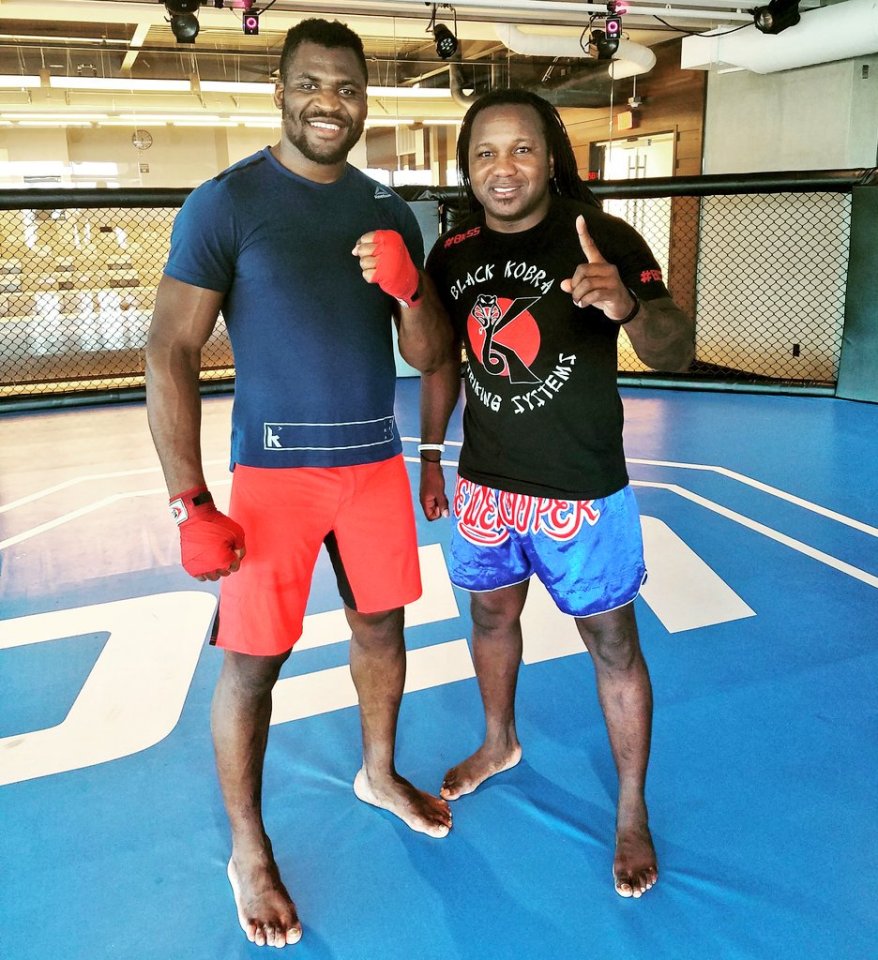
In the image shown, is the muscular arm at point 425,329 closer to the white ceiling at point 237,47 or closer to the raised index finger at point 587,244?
the raised index finger at point 587,244

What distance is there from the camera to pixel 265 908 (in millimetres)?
1423

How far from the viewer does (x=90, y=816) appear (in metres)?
1.71

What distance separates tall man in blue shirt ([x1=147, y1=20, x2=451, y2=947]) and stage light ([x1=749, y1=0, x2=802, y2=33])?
5.38m

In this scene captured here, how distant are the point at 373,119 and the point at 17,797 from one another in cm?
868

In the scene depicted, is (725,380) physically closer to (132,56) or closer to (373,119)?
(373,119)

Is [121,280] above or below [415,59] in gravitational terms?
below

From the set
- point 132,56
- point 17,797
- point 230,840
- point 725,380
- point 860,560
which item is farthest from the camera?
point 132,56

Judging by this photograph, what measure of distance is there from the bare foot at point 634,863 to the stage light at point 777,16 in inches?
232

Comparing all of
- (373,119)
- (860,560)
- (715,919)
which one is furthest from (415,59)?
(715,919)

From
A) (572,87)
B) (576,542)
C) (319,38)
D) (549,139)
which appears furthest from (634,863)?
(572,87)

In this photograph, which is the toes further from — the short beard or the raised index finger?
the short beard

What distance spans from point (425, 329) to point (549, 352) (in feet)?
0.75

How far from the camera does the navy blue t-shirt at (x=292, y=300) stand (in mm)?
1365

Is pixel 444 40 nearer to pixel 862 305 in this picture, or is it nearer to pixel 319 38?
pixel 862 305
